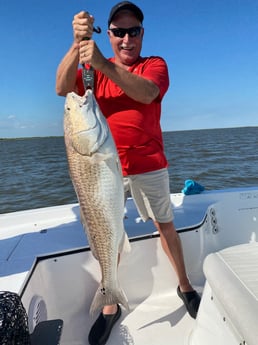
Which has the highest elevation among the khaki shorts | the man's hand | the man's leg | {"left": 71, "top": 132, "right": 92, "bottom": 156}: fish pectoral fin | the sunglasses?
the sunglasses

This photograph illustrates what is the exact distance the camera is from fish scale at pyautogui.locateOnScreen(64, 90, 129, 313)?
1.87m

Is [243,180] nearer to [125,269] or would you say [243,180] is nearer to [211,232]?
[211,232]

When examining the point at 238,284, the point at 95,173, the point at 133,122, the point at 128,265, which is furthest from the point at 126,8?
the point at 128,265

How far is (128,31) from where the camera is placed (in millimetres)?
2488

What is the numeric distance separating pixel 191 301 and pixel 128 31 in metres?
2.40

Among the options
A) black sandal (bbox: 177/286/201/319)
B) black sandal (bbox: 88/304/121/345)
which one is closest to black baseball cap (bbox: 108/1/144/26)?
black sandal (bbox: 177/286/201/319)

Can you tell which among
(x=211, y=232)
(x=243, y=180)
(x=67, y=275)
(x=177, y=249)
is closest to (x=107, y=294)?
(x=67, y=275)

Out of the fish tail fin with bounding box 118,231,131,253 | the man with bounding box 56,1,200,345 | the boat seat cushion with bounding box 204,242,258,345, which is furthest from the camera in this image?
the man with bounding box 56,1,200,345

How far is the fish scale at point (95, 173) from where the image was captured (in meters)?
1.87

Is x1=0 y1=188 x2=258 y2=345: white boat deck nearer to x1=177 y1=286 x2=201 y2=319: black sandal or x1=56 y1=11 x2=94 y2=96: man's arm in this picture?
x1=177 y1=286 x2=201 y2=319: black sandal

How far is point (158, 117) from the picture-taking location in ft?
9.18

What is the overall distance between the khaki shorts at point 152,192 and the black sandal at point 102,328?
38.8 inches

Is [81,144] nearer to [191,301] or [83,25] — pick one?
[83,25]

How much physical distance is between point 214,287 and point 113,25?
2.04m
